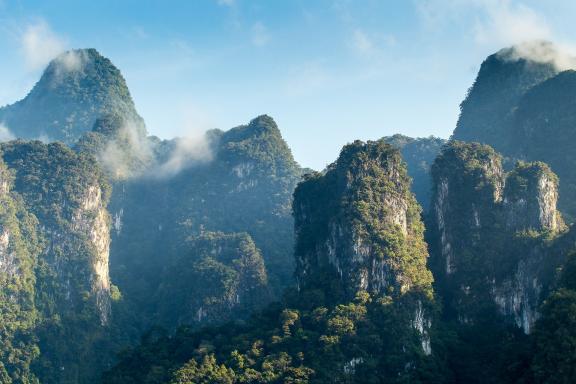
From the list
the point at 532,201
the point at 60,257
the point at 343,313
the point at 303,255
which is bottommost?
the point at 343,313

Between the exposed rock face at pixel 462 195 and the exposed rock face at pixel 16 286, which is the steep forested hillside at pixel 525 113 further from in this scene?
the exposed rock face at pixel 16 286

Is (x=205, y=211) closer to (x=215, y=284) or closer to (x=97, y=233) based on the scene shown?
(x=97, y=233)

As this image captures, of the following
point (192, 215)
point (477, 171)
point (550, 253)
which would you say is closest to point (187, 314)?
point (192, 215)

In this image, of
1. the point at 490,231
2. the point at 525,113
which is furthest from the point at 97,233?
the point at 525,113

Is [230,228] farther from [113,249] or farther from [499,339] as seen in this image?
[499,339]

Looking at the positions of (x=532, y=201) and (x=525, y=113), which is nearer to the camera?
(x=532, y=201)

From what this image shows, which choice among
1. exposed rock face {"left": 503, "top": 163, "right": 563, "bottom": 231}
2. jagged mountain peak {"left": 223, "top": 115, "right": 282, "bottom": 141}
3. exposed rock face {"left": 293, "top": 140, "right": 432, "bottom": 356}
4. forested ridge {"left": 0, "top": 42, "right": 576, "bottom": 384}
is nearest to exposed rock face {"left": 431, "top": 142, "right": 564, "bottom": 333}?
exposed rock face {"left": 503, "top": 163, "right": 563, "bottom": 231}
